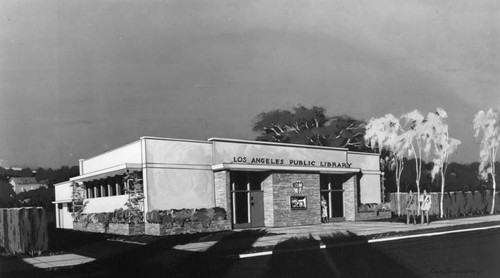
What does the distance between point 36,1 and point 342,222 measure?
6843 millimetres

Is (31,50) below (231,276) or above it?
above

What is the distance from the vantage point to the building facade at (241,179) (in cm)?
650

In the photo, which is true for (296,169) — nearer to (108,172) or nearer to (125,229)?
(125,229)

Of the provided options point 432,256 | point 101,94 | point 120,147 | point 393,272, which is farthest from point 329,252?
point 101,94

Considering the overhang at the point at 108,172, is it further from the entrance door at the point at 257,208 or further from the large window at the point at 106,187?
the entrance door at the point at 257,208

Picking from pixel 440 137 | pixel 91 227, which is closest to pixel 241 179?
pixel 91 227

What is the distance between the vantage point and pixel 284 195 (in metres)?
10.1

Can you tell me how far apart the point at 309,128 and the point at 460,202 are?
329cm

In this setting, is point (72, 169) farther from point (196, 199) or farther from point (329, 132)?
point (329, 132)

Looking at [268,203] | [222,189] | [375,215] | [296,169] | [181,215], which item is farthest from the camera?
[268,203]

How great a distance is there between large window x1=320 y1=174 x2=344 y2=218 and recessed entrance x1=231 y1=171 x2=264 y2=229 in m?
1.37

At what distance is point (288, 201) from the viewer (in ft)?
32.6

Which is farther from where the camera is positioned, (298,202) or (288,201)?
(298,202)

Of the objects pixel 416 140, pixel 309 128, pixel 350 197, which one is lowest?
pixel 350 197
